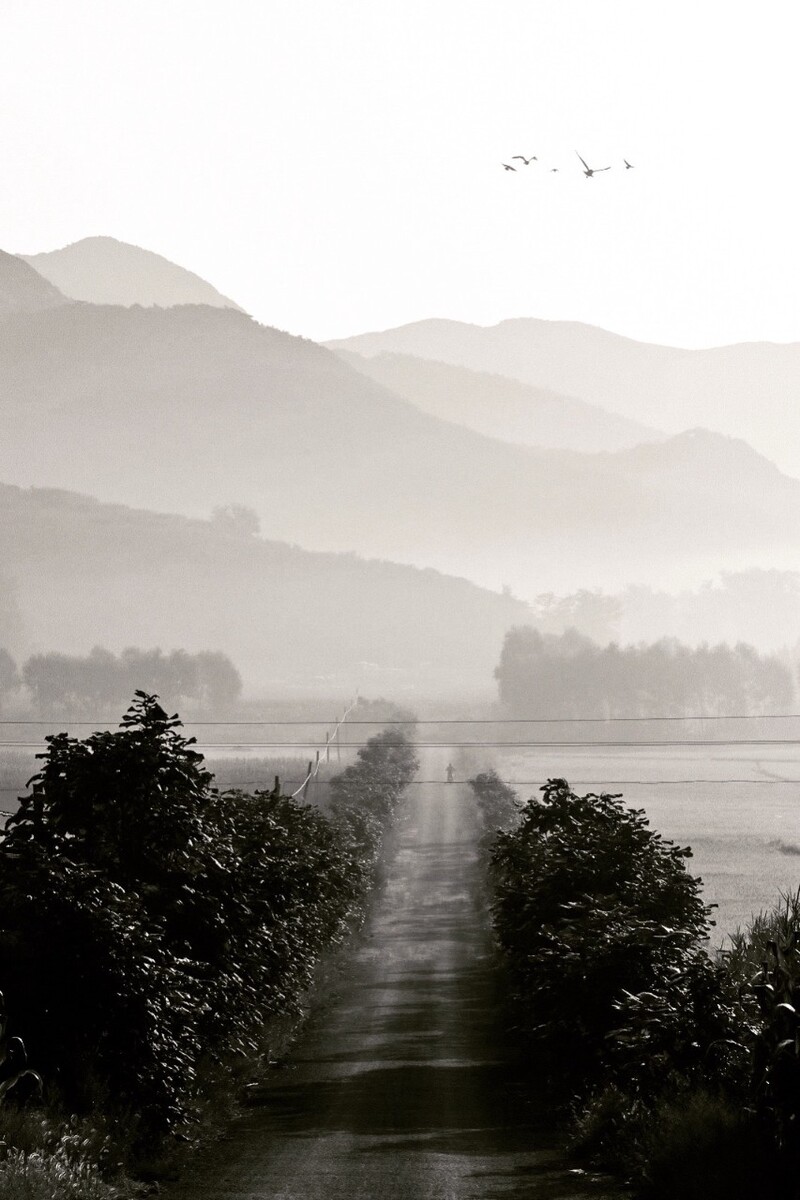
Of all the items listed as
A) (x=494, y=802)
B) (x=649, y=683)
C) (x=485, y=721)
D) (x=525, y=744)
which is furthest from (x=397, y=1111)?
(x=649, y=683)

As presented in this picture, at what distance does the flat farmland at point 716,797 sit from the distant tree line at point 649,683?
30.2 meters

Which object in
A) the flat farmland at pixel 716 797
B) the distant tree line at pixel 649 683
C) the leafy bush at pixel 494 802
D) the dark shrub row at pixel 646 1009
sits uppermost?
the distant tree line at pixel 649 683

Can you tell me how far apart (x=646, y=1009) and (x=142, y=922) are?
5.98m

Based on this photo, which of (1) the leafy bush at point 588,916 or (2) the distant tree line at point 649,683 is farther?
(2) the distant tree line at point 649,683

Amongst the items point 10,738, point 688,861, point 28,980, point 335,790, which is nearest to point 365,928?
point 688,861

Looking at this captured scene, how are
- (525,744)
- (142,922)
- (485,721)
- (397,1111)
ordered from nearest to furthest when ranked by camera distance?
(142,922) → (397,1111) → (525,744) → (485,721)

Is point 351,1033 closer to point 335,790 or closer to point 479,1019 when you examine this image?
point 479,1019

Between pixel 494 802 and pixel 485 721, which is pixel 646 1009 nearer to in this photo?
pixel 494 802

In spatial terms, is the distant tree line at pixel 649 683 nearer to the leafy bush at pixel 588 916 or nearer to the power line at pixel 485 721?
the power line at pixel 485 721

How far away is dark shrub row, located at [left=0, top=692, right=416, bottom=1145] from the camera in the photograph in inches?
598

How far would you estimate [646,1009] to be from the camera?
16297 millimetres

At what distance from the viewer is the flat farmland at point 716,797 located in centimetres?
5248

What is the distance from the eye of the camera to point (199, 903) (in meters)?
17.8

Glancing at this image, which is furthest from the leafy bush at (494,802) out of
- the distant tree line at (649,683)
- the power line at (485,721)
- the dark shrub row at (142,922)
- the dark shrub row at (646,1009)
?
the distant tree line at (649,683)
